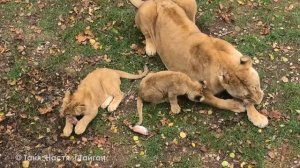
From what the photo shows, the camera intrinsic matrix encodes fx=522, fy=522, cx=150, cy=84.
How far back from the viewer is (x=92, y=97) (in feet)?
24.5

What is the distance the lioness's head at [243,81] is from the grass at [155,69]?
46cm

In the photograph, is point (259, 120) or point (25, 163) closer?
point (25, 163)

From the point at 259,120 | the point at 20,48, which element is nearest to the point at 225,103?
the point at 259,120

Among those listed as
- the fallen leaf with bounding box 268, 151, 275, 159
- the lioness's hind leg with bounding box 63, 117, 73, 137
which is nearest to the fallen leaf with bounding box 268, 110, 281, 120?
the fallen leaf with bounding box 268, 151, 275, 159

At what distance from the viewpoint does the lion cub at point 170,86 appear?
7262 millimetres

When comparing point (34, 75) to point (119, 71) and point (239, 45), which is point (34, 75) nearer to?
point (119, 71)

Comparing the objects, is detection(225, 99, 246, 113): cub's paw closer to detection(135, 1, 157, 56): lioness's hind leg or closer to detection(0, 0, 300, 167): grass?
detection(0, 0, 300, 167): grass

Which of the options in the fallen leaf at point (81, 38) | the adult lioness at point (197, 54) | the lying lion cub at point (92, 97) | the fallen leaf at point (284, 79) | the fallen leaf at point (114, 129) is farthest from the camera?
the fallen leaf at point (81, 38)

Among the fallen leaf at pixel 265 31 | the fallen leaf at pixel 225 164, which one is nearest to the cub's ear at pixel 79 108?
the fallen leaf at pixel 225 164

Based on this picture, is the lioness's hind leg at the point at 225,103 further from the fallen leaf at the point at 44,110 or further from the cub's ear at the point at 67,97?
the fallen leaf at the point at 44,110

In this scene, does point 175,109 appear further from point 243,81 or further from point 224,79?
point 243,81

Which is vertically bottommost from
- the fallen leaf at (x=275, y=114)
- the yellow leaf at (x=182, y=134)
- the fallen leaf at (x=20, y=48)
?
the yellow leaf at (x=182, y=134)

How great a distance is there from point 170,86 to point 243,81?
1.01m

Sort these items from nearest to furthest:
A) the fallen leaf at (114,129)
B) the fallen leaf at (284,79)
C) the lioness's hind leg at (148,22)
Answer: the fallen leaf at (114,129) < the fallen leaf at (284,79) < the lioness's hind leg at (148,22)
